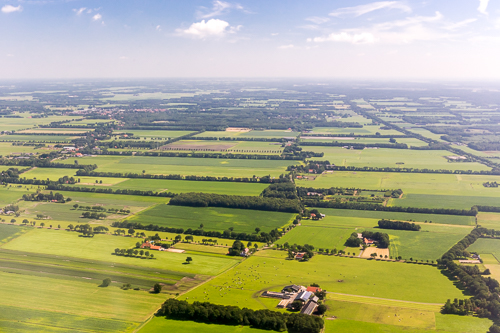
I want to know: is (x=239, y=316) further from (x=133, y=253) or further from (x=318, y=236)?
(x=318, y=236)

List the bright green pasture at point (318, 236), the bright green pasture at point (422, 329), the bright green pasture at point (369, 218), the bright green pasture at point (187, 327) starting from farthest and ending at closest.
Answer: the bright green pasture at point (369, 218)
the bright green pasture at point (318, 236)
the bright green pasture at point (187, 327)
the bright green pasture at point (422, 329)

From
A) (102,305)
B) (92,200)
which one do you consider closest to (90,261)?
(102,305)

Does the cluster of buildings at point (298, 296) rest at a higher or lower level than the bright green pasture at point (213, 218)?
lower

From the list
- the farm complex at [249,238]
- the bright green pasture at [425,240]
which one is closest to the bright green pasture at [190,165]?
the farm complex at [249,238]

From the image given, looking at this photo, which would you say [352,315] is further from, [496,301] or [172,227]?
[172,227]

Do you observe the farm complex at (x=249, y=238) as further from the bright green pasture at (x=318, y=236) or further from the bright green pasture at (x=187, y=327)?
the bright green pasture at (x=318, y=236)

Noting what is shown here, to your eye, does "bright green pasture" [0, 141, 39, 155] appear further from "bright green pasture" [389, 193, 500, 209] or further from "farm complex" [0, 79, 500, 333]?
"bright green pasture" [389, 193, 500, 209]

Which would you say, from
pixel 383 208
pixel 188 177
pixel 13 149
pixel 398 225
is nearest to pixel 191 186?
pixel 188 177
